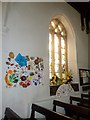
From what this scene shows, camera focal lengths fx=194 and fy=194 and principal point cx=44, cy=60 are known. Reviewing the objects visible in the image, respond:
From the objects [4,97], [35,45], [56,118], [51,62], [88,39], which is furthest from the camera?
[88,39]

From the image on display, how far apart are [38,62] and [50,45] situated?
3.20ft

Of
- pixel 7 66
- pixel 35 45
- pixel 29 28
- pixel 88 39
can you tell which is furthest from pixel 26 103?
pixel 88 39

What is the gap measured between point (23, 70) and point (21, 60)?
0.78 ft

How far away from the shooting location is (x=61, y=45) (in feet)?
19.9

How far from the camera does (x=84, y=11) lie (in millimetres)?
6340

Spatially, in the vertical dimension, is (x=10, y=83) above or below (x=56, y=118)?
above

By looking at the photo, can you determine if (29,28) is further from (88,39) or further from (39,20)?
(88,39)

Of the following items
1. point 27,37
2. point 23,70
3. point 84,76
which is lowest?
point 84,76

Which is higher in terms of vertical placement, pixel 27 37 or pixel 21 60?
pixel 27 37

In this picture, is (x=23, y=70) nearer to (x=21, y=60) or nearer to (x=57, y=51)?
(x=21, y=60)

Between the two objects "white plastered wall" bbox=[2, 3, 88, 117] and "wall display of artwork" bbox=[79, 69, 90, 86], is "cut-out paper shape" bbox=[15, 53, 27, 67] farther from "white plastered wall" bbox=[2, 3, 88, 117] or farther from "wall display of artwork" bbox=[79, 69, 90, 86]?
"wall display of artwork" bbox=[79, 69, 90, 86]

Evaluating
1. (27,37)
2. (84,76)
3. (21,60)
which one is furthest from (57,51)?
(21,60)

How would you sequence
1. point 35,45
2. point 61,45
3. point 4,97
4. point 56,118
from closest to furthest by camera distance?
point 56,118
point 4,97
point 35,45
point 61,45

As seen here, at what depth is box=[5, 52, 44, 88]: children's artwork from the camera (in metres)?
4.21
